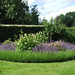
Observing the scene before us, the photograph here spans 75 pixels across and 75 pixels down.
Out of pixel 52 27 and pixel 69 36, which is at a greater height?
pixel 52 27

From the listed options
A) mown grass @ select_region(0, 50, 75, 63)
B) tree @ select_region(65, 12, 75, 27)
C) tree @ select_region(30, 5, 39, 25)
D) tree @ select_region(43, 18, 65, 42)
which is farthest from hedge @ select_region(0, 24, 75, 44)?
tree @ select_region(65, 12, 75, 27)

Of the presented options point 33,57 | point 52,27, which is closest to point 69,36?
point 52,27

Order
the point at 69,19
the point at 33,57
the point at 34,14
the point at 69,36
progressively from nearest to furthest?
the point at 33,57 → the point at 69,36 → the point at 34,14 → the point at 69,19

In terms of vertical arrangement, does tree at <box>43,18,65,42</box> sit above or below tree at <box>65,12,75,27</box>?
below

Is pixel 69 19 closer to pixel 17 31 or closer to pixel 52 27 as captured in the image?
pixel 52 27

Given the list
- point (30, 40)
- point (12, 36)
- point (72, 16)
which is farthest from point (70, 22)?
point (30, 40)

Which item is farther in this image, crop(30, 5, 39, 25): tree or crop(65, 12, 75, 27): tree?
crop(65, 12, 75, 27): tree

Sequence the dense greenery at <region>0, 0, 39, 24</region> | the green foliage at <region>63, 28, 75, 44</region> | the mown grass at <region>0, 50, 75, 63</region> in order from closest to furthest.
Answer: the mown grass at <region>0, 50, 75, 63</region> → the green foliage at <region>63, 28, 75, 44</region> → the dense greenery at <region>0, 0, 39, 24</region>

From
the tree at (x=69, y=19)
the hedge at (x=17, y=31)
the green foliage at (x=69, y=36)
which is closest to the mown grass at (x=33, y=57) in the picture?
the hedge at (x=17, y=31)

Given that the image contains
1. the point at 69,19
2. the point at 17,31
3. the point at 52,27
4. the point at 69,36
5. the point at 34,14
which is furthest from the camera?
the point at 69,19

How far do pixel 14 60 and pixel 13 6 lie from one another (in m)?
25.2

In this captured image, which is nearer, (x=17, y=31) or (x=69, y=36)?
(x=17, y=31)

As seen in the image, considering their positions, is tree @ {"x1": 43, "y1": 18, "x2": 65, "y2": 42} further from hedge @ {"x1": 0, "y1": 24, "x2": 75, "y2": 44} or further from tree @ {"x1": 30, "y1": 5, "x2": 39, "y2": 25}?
tree @ {"x1": 30, "y1": 5, "x2": 39, "y2": 25}

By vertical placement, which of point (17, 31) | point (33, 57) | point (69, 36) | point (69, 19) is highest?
point (69, 19)
